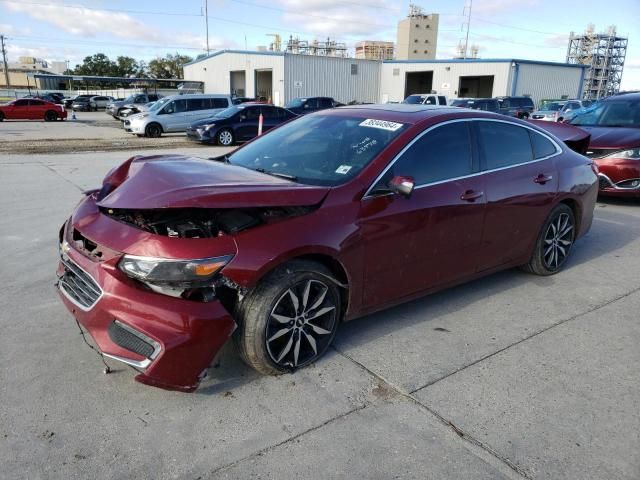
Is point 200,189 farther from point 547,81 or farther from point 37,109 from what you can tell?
point 547,81

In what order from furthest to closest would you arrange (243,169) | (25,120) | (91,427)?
(25,120), (243,169), (91,427)

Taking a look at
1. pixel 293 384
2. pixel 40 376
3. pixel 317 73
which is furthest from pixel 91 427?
pixel 317 73

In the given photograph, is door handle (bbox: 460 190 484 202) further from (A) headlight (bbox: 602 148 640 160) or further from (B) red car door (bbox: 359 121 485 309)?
(A) headlight (bbox: 602 148 640 160)

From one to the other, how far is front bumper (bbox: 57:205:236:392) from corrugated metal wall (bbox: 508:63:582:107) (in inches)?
1647

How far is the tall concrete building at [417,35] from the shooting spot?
309 ft

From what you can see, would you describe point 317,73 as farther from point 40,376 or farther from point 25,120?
point 40,376

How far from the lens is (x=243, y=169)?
3785mm

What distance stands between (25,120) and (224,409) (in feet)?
116

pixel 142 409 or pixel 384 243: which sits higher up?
pixel 384 243

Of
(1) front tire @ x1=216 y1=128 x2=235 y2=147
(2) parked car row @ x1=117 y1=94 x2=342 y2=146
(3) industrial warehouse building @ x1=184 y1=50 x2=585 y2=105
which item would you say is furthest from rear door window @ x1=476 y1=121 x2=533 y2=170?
(3) industrial warehouse building @ x1=184 y1=50 x2=585 y2=105

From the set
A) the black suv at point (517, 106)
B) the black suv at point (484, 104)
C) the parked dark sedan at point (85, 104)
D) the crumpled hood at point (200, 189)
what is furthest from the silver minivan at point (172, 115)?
the parked dark sedan at point (85, 104)

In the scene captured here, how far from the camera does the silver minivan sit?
21.9 meters

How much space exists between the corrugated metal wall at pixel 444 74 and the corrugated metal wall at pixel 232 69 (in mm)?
9421

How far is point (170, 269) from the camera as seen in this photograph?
2.71 meters
